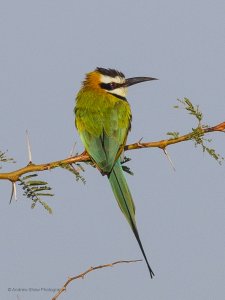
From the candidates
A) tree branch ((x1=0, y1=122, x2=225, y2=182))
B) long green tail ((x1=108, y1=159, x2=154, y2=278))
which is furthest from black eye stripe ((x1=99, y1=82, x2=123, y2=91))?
tree branch ((x1=0, y1=122, x2=225, y2=182))

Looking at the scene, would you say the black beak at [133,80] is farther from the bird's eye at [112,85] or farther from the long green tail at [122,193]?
the long green tail at [122,193]

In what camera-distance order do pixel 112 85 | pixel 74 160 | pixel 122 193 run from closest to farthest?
pixel 74 160
pixel 122 193
pixel 112 85

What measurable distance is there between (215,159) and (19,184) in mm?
1130

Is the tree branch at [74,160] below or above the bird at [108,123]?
below

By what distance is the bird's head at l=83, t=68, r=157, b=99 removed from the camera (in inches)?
235

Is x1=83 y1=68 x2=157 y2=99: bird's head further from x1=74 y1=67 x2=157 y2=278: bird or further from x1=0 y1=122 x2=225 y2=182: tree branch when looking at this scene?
x1=0 y1=122 x2=225 y2=182: tree branch

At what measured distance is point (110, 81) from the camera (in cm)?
613

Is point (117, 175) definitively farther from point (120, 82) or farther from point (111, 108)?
point (120, 82)

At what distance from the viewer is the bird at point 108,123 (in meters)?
4.45

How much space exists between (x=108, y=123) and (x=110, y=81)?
1.16 metres

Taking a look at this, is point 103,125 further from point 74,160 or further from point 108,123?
point 74,160

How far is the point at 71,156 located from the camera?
368cm

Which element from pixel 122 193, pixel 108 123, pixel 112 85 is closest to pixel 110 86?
pixel 112 85

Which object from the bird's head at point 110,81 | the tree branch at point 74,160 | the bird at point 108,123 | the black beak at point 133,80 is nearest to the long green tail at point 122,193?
the bird at point 108,123
